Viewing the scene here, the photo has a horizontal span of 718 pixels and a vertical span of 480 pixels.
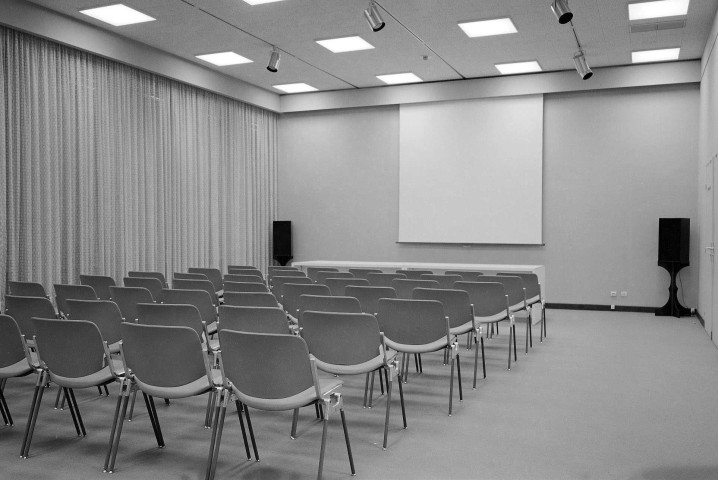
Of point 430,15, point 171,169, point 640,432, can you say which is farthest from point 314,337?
point 171,169

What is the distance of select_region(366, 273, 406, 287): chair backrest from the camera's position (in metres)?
7.05

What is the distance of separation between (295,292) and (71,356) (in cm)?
240

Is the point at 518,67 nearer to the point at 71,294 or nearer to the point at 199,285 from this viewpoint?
the point at 199,285

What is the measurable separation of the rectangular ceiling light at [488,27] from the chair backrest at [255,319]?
5.73 meters

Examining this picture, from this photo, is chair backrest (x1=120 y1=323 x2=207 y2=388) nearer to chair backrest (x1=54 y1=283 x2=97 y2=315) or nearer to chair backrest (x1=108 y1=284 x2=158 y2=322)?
chair backrest (x1=108 y1=284 x2=158 y2=322)

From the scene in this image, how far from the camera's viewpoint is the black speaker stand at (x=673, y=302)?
9.93 metres

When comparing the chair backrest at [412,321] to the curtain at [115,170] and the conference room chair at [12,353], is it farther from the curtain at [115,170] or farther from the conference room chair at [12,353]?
the curtain at [115,170]

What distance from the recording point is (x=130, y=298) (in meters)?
5.47

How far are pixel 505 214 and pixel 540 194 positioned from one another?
698mm

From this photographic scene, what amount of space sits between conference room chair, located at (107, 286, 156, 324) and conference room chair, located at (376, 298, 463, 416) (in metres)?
2.07

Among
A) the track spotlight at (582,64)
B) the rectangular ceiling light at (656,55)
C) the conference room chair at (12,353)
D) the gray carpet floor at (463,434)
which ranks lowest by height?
the gray carpet floor at (463,434)

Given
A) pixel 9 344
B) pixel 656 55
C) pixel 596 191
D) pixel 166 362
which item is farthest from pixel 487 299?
pixel 656 55

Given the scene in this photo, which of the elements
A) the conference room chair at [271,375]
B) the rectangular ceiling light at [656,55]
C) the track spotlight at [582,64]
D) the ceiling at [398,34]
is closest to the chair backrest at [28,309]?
the conference room chair at [271,375]

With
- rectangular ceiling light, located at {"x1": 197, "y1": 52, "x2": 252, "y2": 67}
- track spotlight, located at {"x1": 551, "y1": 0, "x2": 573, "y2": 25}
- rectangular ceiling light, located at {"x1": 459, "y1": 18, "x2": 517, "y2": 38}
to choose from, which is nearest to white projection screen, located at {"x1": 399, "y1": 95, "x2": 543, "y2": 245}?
rectangular ceiling light, located at {"x1": 459, "y1": 18, "x2": 517, "y2": 38}
